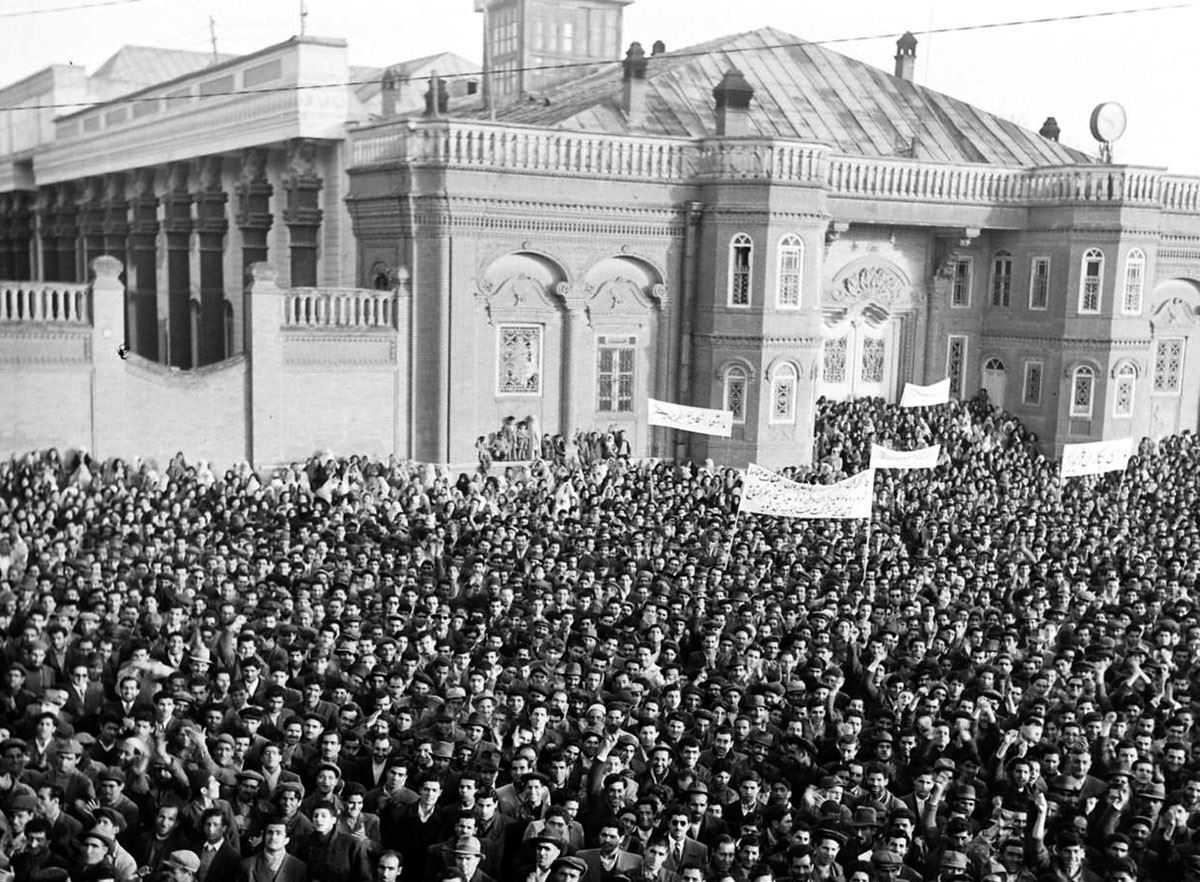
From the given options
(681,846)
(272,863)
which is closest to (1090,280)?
(681,846)

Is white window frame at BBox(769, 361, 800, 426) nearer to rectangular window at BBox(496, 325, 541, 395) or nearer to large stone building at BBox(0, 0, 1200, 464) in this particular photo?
large stone building at BBox(0, 0, 1200, 464)

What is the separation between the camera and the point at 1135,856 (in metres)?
8.42

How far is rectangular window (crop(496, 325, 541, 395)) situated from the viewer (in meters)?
25.0

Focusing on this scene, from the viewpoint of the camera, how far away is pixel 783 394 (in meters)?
25.6

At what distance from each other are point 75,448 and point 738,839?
16612mm

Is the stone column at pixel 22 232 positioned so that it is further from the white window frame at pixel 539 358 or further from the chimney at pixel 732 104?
the chimney at pixel 732 104

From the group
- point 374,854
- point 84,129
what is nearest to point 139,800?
point 374,854

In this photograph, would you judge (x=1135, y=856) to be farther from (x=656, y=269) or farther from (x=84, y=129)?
(x=84, y=129)

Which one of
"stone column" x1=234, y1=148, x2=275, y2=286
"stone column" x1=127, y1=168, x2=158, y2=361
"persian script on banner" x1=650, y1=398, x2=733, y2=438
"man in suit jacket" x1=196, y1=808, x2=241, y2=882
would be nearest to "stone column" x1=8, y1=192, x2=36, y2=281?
"stone column" x1=127, y1=168, x2=158, y2=361

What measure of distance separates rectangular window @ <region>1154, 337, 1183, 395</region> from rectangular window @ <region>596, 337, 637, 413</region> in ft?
41.1

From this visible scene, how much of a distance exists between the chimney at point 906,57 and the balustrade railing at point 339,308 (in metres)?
16.7

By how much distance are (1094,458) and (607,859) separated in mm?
16582

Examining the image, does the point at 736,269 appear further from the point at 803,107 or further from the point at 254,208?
the point at 254,208

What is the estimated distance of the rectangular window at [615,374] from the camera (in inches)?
1025
